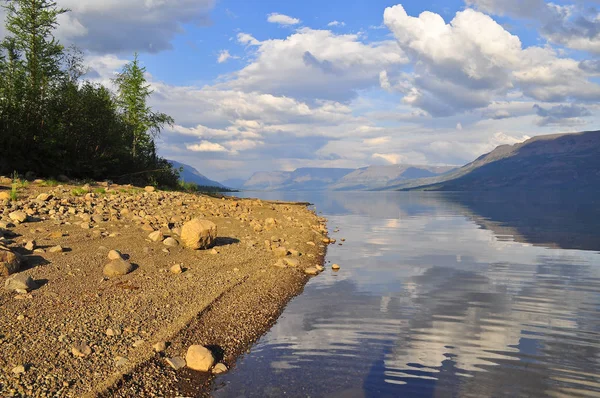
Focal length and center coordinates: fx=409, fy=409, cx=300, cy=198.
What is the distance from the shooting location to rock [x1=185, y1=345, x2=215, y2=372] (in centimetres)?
867

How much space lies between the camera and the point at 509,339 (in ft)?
36.0

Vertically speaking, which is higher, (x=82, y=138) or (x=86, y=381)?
(x=82, y=138)

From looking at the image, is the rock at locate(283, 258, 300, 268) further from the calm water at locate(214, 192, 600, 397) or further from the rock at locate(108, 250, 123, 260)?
the rock at locate(108, 250, 123, 260)

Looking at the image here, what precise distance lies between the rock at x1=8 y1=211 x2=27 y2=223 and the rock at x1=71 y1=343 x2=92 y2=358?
40.1ft

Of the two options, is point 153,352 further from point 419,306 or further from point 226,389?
point 419,306

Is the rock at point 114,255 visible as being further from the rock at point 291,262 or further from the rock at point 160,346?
the rock at point 291,262

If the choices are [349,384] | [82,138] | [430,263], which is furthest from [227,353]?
[82,138]

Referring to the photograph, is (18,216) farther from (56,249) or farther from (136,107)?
(136,107)

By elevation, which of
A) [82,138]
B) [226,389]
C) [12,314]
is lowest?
[226,389]

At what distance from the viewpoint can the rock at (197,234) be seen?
59.7 ft

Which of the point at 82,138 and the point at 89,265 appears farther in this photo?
the point at 82,138

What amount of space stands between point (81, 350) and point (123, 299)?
326 cm

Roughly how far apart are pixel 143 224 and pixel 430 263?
1560 cm

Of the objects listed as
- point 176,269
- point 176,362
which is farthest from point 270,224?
point 176,362
